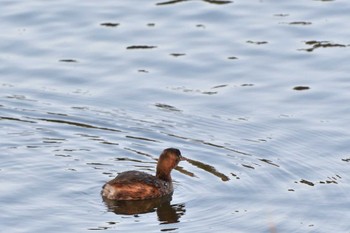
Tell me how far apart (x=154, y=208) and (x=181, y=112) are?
10.1 feet

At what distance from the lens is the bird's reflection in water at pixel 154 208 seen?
1530cm

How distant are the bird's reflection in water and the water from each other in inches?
1.5

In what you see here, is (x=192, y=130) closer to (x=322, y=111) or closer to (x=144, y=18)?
(x=322, y=111)

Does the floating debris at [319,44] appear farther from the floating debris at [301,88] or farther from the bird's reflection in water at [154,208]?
the bird's reflection in water at [154,208]

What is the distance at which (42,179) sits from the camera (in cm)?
1602

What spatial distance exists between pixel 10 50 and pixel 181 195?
6158 millimetres

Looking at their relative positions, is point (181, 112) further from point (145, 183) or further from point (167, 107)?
point (145, 183)

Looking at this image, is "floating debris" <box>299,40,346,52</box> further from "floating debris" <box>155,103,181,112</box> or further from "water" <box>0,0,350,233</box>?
"floating debris" <box>155,103,181,112</box>

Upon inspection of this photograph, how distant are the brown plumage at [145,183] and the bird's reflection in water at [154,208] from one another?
0.22 ft

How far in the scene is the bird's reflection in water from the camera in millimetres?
15297

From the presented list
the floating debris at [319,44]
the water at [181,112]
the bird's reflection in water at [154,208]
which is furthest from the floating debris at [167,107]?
the floating debris at [319,44]

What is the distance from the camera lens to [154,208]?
52.2ft

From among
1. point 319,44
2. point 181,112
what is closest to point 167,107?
point 181,112

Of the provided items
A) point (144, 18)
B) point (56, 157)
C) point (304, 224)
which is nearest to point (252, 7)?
point (144, 18)
